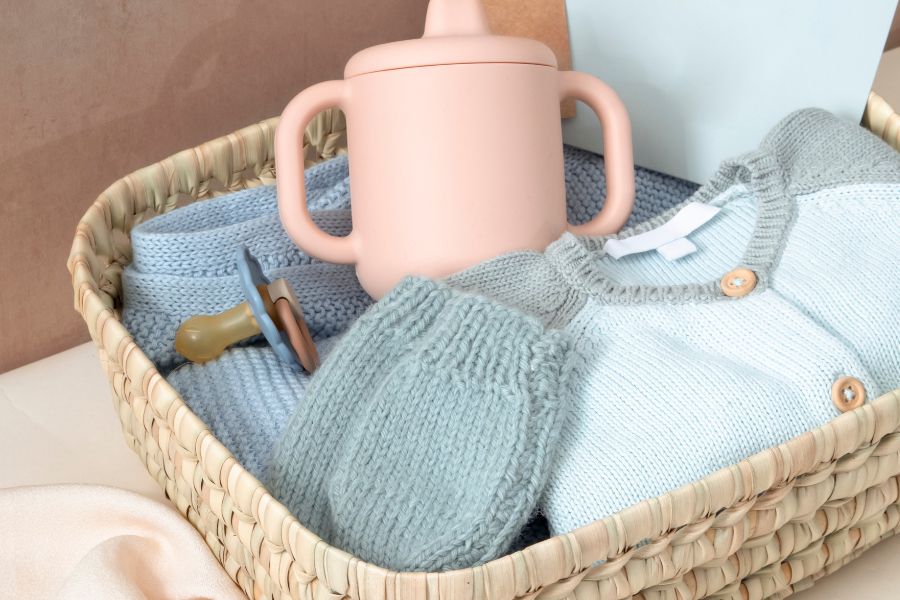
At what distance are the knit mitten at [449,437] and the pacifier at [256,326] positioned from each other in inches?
2.7

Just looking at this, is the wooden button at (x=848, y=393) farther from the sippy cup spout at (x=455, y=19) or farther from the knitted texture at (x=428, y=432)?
the sippy cup spout at (x=455, y=19)

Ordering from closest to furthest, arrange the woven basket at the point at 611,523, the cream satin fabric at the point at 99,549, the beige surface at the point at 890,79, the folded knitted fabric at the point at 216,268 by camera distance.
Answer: the woven basket at the point at 611,523 < the cream satin fabric at the point at 99,549 < the folded knitted fabric at the point at 216,268 < the beige surface at the point at 890,79

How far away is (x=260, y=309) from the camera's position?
1.66ft

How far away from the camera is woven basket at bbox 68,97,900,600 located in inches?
13.9

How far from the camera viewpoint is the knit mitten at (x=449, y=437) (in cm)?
40

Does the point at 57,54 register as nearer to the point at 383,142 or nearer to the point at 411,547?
the point at 383,142

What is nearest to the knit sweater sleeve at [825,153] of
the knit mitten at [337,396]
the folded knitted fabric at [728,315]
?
the folded knitted fabric at [728,315]

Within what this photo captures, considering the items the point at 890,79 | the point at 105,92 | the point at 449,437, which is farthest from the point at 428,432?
the point at 890,79

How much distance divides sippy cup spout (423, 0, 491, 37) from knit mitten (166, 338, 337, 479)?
0.64 ft

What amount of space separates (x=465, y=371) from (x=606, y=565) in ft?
0.33

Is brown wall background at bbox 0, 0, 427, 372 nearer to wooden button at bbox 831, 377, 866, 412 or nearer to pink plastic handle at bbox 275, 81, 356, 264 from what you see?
pink plastic handle at bbox 275, 81, 356, 264

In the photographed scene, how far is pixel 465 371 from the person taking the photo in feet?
1.42

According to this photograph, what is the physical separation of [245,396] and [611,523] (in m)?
0.23

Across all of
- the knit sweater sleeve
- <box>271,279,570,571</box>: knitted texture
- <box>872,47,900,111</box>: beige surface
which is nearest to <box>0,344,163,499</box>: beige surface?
<box>271,279,570,571</box>: knitted texture
